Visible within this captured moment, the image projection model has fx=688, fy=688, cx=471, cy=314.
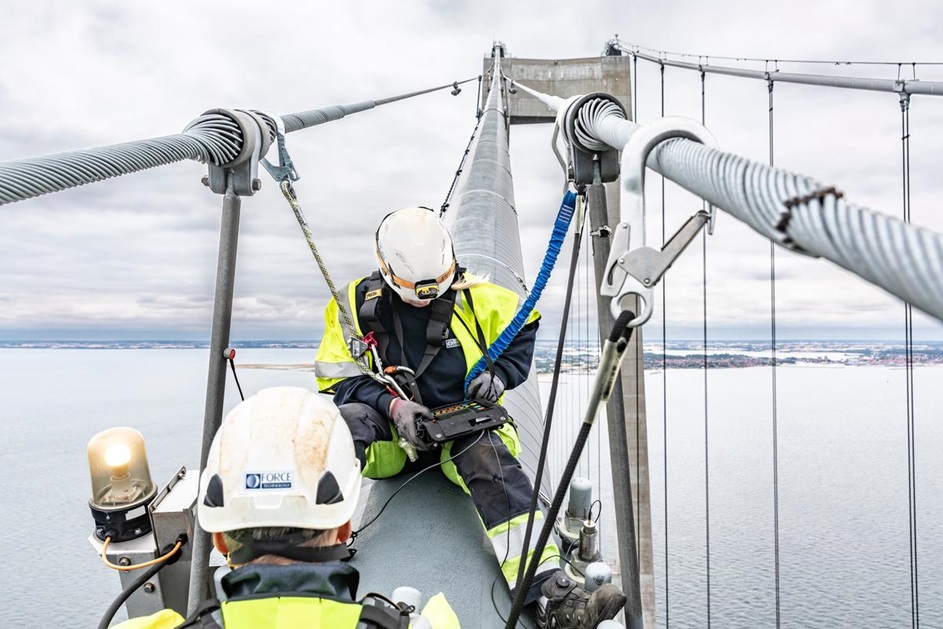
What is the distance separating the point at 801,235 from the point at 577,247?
155 cm

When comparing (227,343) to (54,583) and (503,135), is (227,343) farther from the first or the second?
(54,583)

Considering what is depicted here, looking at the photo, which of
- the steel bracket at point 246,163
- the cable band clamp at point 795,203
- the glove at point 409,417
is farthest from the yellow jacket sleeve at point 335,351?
the cable band clamp at point 795,203

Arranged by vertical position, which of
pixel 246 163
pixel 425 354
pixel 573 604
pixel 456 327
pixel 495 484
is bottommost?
pixel 573 604

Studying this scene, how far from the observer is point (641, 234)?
4.88 ft

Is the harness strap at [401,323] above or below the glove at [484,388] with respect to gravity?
above

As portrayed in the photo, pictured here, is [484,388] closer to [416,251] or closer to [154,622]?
[416,251]

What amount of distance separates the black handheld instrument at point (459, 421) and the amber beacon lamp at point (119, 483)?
3.53ft

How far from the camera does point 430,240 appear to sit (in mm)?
2904

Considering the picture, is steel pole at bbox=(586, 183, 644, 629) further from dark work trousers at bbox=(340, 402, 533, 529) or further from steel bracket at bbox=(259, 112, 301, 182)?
steel bracket at bbox=(259, 112, 301, 182)

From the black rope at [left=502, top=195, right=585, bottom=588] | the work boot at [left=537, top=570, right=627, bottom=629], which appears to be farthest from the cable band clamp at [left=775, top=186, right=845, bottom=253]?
the work boot at [left=537, top=570, right=627, bottom=629]

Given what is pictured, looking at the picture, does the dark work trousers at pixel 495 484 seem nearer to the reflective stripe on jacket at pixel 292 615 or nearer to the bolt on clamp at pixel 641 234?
the reflective stripe on jacket at pixel 292 615

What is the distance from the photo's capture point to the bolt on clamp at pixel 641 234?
1.35 metres

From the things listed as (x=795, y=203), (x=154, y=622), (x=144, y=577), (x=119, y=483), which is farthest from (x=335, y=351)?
(x=795, y=203)

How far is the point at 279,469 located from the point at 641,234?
961 mm
